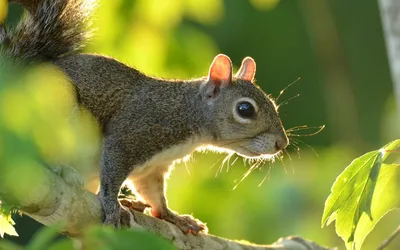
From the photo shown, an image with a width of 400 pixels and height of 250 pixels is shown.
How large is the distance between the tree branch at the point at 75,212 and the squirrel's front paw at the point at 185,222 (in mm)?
29


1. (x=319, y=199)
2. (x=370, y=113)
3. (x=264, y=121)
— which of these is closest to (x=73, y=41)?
(x=264, y=121)

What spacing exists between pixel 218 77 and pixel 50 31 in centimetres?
61

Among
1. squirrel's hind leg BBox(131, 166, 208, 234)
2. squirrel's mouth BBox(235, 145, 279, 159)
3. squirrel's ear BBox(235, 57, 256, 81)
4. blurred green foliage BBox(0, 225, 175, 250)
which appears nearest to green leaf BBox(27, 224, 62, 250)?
blurred green foliage BBox(0, 225, 175, 250)

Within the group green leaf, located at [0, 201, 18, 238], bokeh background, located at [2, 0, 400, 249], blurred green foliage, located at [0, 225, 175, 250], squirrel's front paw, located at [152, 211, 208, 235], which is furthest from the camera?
bokeh background, located at [2, 0, 400, 249]

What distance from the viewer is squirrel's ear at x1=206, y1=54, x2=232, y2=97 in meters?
3.31

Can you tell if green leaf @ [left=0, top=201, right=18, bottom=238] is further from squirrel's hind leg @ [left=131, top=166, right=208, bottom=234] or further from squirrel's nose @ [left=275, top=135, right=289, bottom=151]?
squirrel's nose @ [left=275, top=135, right=289, bottom=151]

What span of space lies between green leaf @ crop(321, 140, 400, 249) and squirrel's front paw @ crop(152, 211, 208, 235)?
0.71 m

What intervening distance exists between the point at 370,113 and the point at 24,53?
7.85 metres

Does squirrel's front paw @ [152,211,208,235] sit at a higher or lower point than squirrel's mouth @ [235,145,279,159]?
lower

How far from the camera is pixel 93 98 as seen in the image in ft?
10.1

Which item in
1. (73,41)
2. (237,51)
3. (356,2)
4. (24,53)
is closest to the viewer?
(24,53)

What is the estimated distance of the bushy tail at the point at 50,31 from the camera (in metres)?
3.03

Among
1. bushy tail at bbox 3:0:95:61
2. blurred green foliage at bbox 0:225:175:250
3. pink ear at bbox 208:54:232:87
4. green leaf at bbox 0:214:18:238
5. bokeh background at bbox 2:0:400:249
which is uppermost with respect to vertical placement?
bushy tail at bbox 3:0:95:61

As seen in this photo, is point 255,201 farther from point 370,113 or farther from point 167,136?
point 370,113
